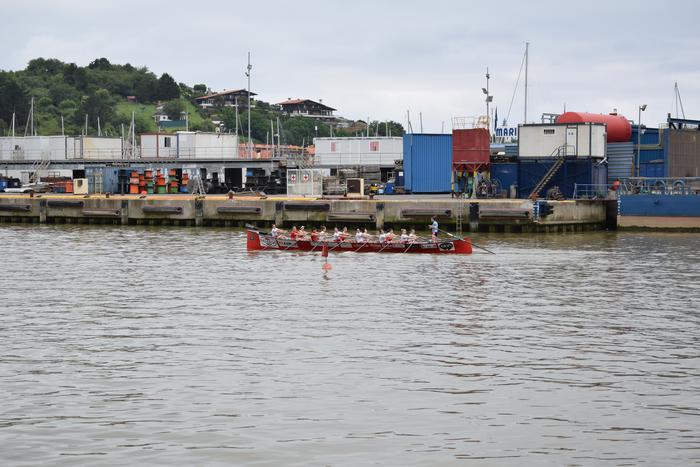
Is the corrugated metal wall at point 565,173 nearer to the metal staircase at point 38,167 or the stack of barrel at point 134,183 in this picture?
the stack of barrel at point 134,183

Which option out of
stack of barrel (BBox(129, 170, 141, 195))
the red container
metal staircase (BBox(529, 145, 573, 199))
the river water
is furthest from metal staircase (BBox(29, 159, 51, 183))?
the river water

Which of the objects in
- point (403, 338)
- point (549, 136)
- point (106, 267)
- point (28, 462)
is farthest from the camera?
point (549, 136)

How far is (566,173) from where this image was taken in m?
79.2

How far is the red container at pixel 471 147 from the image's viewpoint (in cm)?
8050

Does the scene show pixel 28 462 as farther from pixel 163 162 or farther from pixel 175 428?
pixel 163 162

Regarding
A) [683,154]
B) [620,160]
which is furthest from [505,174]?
[683,154]

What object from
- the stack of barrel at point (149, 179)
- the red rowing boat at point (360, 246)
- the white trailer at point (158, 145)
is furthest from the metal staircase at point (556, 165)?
the white trailer at point (158, 145)

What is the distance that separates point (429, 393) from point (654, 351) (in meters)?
9.07

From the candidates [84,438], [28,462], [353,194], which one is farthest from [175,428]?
[353,194]

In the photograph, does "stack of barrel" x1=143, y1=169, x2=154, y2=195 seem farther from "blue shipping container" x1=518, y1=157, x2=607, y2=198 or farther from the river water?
the river water

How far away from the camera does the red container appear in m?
80.5

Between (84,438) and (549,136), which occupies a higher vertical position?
(549,136)

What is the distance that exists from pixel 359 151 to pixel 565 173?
3005cm

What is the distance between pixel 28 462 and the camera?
69.4 ft
